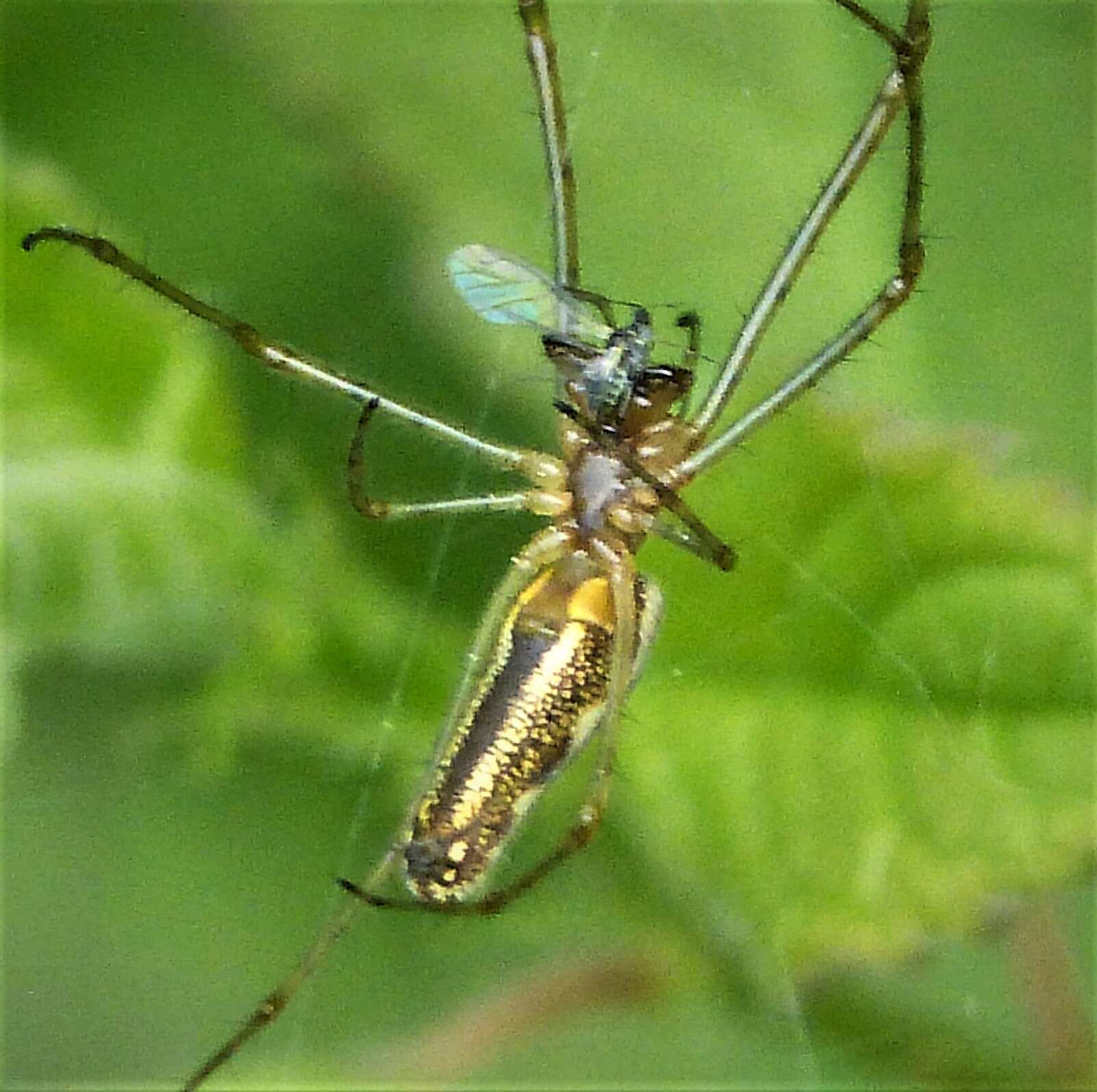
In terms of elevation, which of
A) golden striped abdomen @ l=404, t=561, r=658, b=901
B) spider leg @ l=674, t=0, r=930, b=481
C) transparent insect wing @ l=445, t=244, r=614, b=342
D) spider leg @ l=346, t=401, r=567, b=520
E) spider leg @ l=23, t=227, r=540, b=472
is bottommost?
golden striped abdomen @ l=404, t=561, r=658, b=901

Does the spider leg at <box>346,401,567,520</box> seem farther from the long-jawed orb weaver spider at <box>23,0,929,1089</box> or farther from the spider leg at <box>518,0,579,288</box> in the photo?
the spider leg at <box>518,0,579,288</box>

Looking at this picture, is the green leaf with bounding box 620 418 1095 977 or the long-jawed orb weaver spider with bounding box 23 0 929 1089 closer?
the long-jawed orb weaver spider with bounding box 23 0 929 1089

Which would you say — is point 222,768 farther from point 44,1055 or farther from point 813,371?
point 813,371

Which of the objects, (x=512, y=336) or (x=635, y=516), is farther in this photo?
(x=512, y=336)

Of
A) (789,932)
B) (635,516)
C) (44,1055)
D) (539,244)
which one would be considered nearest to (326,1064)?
(44,1055)

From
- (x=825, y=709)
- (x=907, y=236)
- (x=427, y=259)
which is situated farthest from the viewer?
(x=427, y=259)

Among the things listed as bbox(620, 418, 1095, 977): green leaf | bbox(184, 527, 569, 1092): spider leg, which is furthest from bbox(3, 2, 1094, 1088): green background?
bbox(184, 527, 569, 1092): spider leg

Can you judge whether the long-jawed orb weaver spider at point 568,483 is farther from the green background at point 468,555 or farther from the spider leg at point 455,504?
the green background at point 468,555
